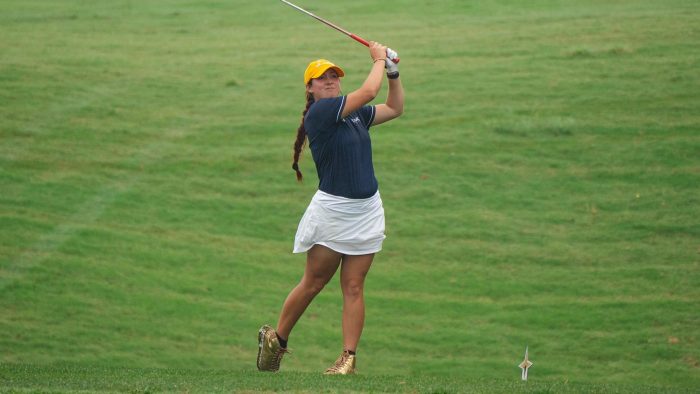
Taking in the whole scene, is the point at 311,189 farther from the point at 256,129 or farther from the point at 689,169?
the point at 689,169

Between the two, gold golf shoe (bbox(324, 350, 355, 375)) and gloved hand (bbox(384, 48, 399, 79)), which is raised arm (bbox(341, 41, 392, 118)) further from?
gold golf shoe (bbox(324, 350, 355, 375))

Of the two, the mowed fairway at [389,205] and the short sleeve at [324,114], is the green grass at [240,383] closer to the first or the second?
the mowed fairway at [389,205]

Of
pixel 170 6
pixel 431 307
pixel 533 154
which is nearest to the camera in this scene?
pixel 431 307

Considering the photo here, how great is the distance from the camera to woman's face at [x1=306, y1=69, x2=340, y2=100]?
29.5ft

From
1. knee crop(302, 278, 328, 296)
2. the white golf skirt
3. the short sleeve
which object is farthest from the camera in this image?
knee crop(302, 278, 328, 296)

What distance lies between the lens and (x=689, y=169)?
65.7 ft

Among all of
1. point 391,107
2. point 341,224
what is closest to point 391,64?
point 391,107

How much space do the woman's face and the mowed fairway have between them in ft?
7.03

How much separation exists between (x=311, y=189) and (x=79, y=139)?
4.86m

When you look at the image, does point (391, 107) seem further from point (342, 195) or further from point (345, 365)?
point (345, 365)

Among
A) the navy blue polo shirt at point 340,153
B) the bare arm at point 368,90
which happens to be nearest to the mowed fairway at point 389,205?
the navy blue polo shirt at point 340,153

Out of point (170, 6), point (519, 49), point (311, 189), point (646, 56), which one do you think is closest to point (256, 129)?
point (311, 189)

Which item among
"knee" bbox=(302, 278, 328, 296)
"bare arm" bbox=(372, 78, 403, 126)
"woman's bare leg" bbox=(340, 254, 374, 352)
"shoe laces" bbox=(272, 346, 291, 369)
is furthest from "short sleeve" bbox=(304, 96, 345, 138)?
"shoe laces" bbox=(272, 346, 291, 369)

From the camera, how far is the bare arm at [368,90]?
8438 mm
